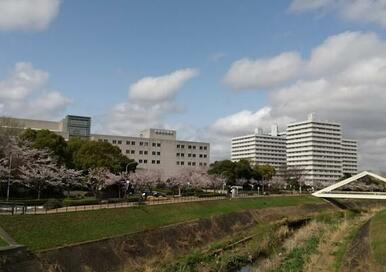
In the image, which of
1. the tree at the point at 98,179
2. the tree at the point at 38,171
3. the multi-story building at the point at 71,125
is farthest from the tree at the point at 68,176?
the multi-story building at the point at 71,125

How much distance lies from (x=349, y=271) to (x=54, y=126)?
123766 millimetres

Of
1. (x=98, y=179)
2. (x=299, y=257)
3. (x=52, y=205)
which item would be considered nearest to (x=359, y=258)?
(x=299, y=257)

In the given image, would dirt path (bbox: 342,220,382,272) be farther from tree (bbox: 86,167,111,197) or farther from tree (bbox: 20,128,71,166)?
tree (bbox: 20,128,71,166)

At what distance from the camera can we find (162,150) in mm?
146250

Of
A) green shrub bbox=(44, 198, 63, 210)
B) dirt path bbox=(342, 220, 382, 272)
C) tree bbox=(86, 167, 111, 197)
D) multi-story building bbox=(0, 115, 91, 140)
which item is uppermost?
multi-story building bbox=(0, 115, 91, 140)

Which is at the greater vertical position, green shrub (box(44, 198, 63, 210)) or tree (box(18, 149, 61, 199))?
tree (box(18, 149, 61, 199))

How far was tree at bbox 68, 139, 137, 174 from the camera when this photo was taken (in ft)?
244

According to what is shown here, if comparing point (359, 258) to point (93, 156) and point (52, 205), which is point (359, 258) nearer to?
point (52, 205)

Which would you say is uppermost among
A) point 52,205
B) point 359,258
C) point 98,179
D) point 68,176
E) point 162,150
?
point 162,150

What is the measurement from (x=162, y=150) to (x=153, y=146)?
3181mm

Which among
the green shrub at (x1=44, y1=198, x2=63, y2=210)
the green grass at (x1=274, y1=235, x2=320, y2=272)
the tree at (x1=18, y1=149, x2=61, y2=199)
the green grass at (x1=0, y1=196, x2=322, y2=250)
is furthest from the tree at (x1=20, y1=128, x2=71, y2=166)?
the green grass at (x1=274, y1=235, x2=320, y2=272)

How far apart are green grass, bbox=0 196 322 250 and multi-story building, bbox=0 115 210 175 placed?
8564 centimetres

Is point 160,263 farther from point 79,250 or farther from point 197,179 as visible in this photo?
point 197,179

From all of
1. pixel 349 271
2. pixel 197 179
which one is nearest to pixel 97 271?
pixel 349 271
